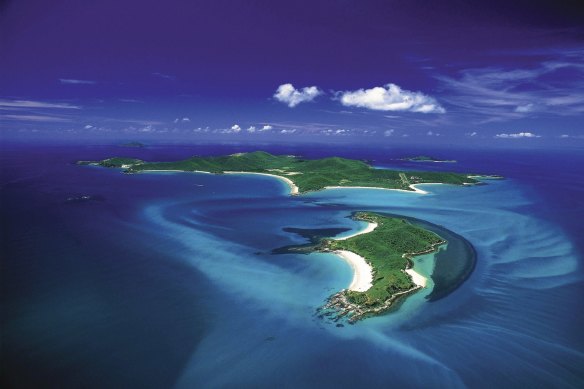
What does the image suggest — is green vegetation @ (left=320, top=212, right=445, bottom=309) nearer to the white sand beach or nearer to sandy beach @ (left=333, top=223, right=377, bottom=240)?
the white sand beach

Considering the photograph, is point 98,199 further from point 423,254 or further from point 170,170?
point 423,254

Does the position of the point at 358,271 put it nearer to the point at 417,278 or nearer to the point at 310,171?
the point at 417,278

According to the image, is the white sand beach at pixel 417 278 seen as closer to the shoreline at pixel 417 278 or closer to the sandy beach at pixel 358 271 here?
the shoreline at pixel 417 278

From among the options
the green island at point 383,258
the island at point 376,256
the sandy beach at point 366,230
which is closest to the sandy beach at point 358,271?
the island at point 376,256

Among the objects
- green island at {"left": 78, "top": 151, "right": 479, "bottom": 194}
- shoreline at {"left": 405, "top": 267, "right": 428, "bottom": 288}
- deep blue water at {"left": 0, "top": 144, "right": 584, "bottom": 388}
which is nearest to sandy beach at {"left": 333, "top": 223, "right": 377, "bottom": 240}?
deep blue water at {"left": 0, "top": 144, "right": 584, "bottom": 388}

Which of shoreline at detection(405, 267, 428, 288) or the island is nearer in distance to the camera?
the island
